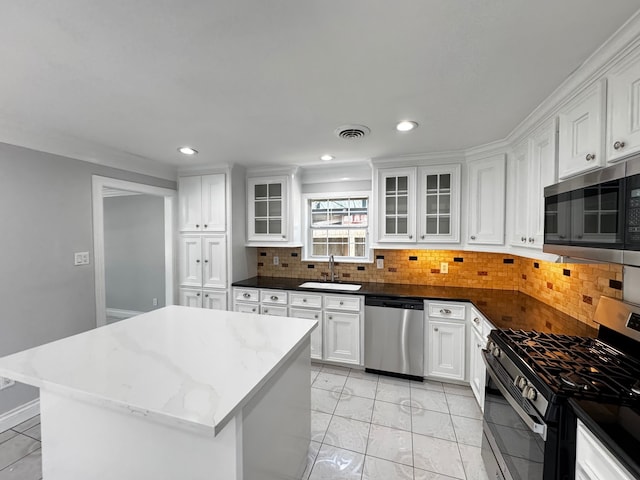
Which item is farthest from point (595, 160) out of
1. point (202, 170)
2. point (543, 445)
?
point (202, 170)

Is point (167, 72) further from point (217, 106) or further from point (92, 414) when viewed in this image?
point (92, 414)

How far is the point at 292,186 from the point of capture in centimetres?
346

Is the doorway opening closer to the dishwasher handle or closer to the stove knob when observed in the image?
the dishwasher handle

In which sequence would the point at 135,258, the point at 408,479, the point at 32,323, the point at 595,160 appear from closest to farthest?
the point at 595,160
the point at 408,479
the point at 32,323
the point at 135,258

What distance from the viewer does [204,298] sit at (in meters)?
3.49

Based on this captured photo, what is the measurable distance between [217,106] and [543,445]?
2461mm

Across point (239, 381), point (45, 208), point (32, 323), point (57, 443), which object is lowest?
point (57, 443)

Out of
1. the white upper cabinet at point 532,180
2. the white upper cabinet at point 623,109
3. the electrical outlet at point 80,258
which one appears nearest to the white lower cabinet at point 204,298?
the electrical outlet at point 80,258

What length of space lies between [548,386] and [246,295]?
2866 mm

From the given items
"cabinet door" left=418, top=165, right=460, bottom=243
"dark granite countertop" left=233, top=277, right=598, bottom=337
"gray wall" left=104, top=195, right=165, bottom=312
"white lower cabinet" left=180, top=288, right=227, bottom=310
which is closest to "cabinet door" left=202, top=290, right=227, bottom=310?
"white lower cabinet" left=180, top=288, right=227, bottom=310

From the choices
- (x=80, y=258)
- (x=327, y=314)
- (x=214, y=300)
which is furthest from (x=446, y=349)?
(x=80, y=258)

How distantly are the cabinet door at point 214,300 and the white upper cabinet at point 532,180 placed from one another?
311 cm

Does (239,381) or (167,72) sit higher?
(167,72)

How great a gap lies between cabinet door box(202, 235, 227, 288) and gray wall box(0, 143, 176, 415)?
1111mm
